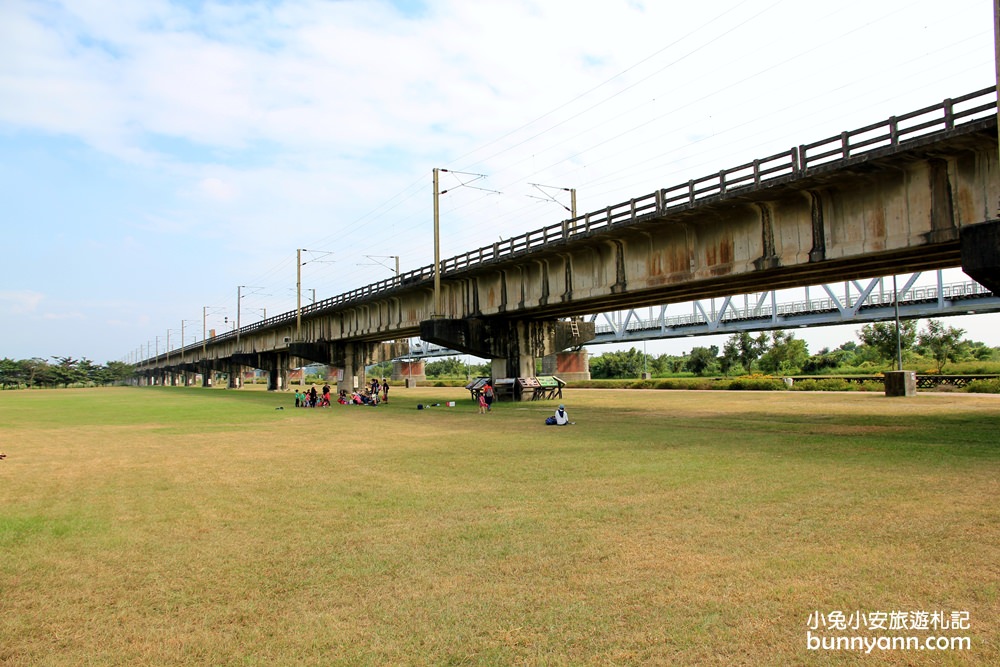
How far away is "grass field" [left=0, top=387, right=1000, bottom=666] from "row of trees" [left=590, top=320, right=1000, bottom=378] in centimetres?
3915

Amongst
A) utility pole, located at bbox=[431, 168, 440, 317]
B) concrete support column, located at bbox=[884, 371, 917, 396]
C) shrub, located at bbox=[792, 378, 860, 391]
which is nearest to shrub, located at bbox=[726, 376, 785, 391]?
shrub, located at bbox=[792, 378, 860, 391]

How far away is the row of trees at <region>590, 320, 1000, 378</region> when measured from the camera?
5991 cm

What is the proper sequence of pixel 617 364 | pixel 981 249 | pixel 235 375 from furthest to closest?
pixel 617 364 → pixel 235 375 → pixel 981 249

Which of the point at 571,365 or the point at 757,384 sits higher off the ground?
the point at 571,365

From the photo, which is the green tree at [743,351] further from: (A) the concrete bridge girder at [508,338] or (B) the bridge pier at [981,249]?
(B) the bridge pier at [981,249]

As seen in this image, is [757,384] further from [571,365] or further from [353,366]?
[571,365]

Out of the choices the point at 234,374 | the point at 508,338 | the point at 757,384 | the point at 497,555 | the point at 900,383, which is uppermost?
→ the point at 508,338

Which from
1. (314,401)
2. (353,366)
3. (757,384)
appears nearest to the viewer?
(314,401)

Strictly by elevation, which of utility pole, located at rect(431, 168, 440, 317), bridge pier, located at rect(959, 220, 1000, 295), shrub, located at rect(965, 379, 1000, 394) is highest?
utility pole, located at rect(431, 168, 440, 317)

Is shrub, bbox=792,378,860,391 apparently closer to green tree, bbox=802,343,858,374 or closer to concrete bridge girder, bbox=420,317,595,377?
concrete bridge girder, bbox=420,317,595,377

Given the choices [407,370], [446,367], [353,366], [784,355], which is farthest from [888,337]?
[446,367]

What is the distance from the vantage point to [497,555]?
277 inches

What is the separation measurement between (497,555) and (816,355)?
85.4 m

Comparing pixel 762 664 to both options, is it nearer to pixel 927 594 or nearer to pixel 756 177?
pixel 927 594
